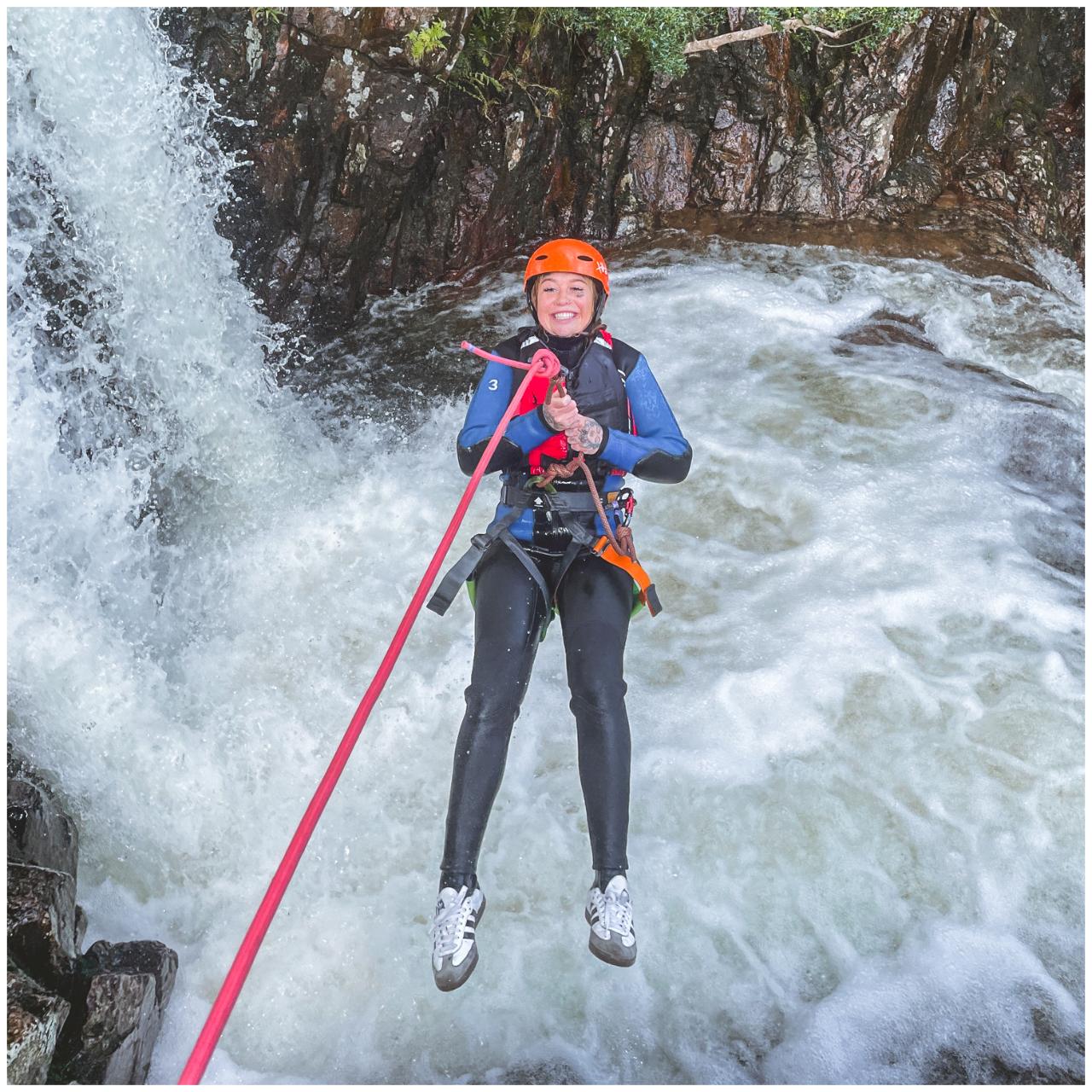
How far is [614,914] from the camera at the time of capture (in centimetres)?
251

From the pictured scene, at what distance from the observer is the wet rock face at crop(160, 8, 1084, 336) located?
4.92 m

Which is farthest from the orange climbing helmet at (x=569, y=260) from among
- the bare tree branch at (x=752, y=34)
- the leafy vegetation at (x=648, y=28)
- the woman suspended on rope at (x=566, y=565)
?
the bare tree branch at (x=752, y=34)

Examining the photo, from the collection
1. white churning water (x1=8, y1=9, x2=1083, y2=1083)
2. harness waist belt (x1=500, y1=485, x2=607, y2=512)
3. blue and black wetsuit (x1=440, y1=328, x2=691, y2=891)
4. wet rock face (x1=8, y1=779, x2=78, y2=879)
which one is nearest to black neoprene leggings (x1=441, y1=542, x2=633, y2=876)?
blue and black wetsuit (x1=440, y1=328, x2=691, y2=891)

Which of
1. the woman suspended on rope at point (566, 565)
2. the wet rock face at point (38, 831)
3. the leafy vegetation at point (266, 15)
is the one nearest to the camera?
the woman suspended on rope at point (566, 565)

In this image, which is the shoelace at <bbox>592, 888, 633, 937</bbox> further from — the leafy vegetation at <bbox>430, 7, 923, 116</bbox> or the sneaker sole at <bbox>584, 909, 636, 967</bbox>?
the leafy vegetation at <bbox>430, 7, 923, 116</bbox>

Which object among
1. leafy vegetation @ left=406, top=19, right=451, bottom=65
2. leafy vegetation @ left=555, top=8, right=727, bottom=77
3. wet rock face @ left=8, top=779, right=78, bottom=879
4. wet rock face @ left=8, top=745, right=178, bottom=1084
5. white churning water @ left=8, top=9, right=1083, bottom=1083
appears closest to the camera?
wet rock face @ left=8, top=745, right=178, bottom=1084

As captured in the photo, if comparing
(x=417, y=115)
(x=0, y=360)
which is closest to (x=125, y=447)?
(x=0, y=360)

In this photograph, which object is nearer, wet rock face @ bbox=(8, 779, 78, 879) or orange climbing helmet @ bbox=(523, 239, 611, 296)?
wet rock face @ bbox=(8, 779, 78, 879)

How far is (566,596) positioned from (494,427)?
0.66 meters

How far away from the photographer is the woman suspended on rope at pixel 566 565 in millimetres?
2570

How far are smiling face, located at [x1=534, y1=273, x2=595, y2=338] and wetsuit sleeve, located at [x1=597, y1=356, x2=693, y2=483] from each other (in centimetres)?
28

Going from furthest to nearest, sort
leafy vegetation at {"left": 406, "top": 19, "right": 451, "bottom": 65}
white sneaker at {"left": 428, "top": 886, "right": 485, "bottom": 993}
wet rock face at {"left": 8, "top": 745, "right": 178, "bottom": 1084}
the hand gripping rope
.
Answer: leafy vegetation at {"left": 406, "top": 19, "right": 451, "bottom": 65}
white sneaker at {"left": 428, "top": 886, "right": 485, "bottom": 993}
wet rock face at {"left": 8, "top": 745, "right": 178, "bottom": 1084}
the hand gripping rope

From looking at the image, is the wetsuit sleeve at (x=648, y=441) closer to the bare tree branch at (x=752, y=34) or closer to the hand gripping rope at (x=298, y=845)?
the hand gripping rope at (x=298, y=845)

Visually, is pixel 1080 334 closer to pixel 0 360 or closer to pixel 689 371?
pixel 689 371
